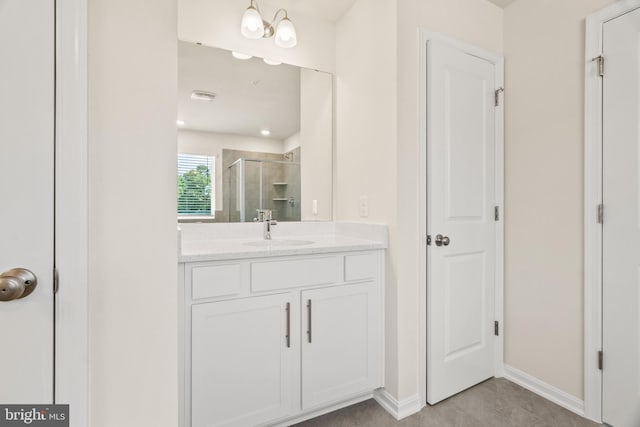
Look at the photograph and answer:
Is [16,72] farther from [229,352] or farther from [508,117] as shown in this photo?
[508,117]

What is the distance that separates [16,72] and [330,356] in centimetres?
158

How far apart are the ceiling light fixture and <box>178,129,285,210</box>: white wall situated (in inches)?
24.4

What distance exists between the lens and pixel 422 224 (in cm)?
176

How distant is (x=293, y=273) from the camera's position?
150 cm

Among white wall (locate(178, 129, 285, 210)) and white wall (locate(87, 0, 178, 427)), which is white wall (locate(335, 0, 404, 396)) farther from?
white wall (locate(87, 0, 178, 427))

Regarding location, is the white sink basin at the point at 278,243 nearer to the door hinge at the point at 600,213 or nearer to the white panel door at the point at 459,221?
the white panel door at the point at 459,221

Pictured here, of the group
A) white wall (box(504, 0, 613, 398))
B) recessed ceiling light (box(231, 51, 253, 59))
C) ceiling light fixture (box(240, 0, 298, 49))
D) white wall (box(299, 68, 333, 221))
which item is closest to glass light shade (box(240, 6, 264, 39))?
ceiling light fixture (box(240, 0, 298, 49))

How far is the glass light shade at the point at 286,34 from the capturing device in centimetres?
192

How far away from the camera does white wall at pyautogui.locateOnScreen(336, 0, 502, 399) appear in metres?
1.68

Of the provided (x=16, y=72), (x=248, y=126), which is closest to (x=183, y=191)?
(x=248, y=126)

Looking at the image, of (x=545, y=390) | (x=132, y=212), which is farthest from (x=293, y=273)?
(x=545, y=390)

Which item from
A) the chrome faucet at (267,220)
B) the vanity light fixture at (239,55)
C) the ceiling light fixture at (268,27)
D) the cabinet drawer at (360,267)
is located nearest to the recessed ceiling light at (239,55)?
the vanity light fixture at (239,55)

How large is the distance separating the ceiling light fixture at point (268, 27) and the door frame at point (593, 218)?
5.37 feet

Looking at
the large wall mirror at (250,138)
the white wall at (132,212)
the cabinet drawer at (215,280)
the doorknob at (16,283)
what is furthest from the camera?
the large wall mirror at (250,138)
